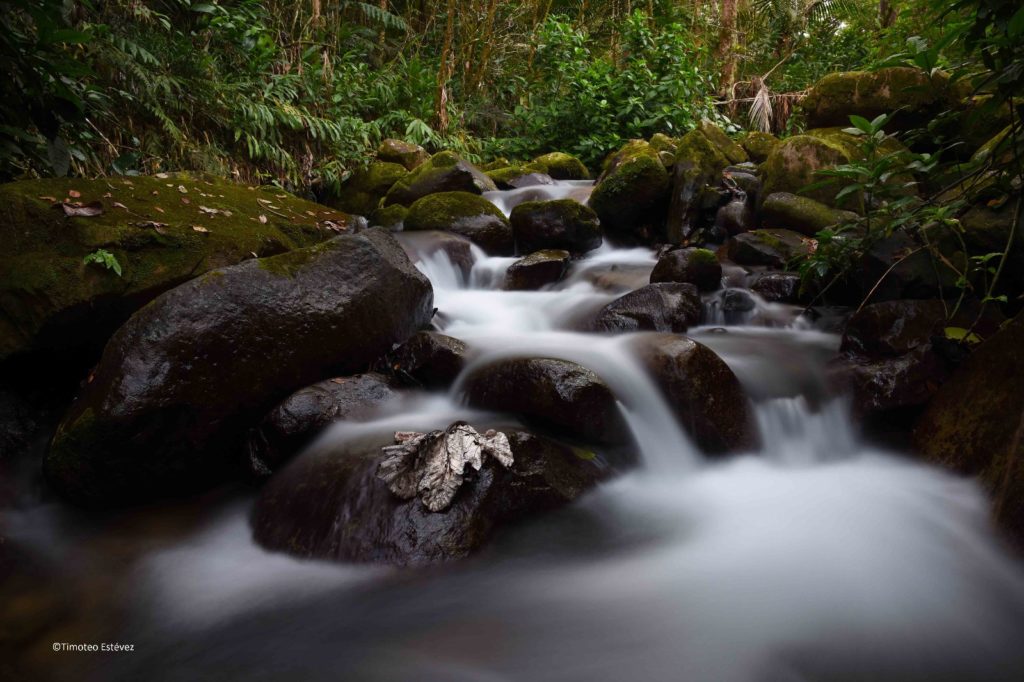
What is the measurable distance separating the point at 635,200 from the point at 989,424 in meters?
4.67

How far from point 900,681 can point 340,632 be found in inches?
74.9

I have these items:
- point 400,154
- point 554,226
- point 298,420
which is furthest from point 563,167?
point 298,420

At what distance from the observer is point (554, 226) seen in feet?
21.6

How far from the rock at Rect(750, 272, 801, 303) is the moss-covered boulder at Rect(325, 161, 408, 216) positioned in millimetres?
5259

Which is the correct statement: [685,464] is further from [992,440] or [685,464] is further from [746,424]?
[992,440]

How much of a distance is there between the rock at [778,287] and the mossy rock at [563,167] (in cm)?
585

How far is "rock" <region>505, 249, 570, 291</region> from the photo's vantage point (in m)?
5.92

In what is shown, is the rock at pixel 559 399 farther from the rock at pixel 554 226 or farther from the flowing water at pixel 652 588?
the rock at pixel 554 226

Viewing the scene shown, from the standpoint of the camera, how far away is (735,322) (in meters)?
4.84

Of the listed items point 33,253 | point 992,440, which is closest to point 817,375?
point 992,440

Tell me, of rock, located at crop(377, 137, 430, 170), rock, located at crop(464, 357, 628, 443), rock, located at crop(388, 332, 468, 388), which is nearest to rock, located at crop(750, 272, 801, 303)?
rock, located at crop(464, 357, 628, 443)

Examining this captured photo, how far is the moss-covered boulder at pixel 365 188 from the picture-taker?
8281mm

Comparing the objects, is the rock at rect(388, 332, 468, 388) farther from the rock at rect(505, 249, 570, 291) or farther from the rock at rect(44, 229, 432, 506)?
the rock at rect(505, 249, 570, 291)

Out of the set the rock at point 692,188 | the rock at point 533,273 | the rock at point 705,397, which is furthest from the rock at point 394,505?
the rock at point 692,188
